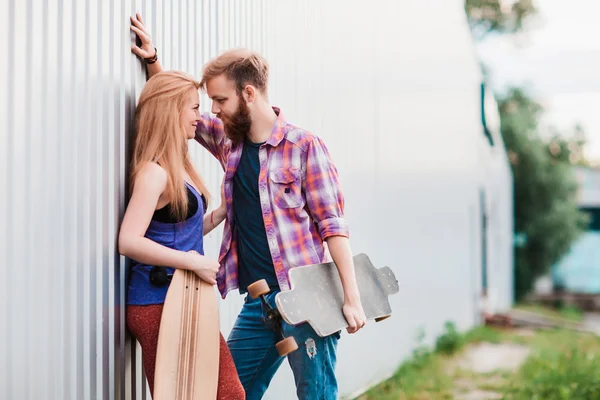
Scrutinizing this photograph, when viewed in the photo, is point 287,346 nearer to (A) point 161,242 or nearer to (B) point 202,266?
(B) point 202,266

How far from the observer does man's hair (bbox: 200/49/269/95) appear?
10.5 ft

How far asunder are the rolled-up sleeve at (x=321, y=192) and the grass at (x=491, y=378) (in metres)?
3.88

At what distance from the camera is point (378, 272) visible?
359 cm

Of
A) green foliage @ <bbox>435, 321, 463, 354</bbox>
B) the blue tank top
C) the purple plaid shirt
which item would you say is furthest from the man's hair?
green foliage @ <bbox>435, 321, 463, 354</bbox>

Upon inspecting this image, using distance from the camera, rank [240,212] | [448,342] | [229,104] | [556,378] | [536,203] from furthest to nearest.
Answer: [536,203] < [448,342] < [556,378] < [240,212] < [229,104]

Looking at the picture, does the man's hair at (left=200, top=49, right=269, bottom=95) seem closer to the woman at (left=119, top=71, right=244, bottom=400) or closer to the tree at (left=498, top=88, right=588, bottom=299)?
the woman at (left=119, top=71, right=244, bottom=400)

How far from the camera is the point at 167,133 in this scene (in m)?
3.12

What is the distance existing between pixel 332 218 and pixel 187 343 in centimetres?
72

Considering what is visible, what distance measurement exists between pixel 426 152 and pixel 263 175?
291 inches

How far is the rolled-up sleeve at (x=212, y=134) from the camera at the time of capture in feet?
11.9

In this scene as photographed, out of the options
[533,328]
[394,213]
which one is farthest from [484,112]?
[394,213]

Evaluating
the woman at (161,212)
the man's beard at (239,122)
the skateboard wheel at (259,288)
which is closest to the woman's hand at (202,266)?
the woman at (161,212)

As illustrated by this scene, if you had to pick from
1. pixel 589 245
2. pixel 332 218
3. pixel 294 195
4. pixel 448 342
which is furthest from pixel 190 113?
pixel 589 245

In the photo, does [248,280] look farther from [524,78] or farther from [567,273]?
[567,273]
